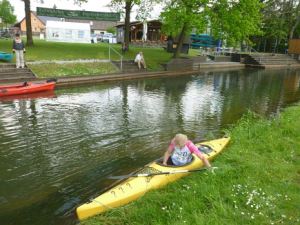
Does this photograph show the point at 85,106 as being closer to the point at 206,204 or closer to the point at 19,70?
the point at 19,70

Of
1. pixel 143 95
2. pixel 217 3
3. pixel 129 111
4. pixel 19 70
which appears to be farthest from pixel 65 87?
pixel 217 3

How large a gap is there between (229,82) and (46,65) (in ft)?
42.2

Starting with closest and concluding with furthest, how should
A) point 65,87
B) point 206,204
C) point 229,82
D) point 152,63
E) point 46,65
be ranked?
point 206,204, point 65,87, point 46,65, point 229,82, point 152,63

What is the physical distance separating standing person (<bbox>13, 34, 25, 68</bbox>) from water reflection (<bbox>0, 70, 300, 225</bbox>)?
3867 millimetres

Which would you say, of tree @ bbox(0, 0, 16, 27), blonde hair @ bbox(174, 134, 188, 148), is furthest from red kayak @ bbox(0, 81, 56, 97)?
tree @ bbox(0, 0, 16, 27)

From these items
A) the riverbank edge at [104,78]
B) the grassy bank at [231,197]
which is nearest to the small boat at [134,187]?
the grassy bank at [231,197]

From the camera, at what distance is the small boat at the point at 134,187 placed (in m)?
6.55

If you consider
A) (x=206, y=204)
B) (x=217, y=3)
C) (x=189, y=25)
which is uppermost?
(x=217, y=3)

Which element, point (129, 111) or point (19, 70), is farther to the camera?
point (19, 70)

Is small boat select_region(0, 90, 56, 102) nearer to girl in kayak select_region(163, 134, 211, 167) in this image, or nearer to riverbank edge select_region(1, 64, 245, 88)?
A: riverbank edge select_region(1, 64, 245, 88)

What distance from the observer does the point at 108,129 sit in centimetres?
1241

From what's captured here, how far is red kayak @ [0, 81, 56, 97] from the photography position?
659 inches

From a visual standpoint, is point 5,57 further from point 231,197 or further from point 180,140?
point 231,197

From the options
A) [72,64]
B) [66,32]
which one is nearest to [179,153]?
[72,64]
